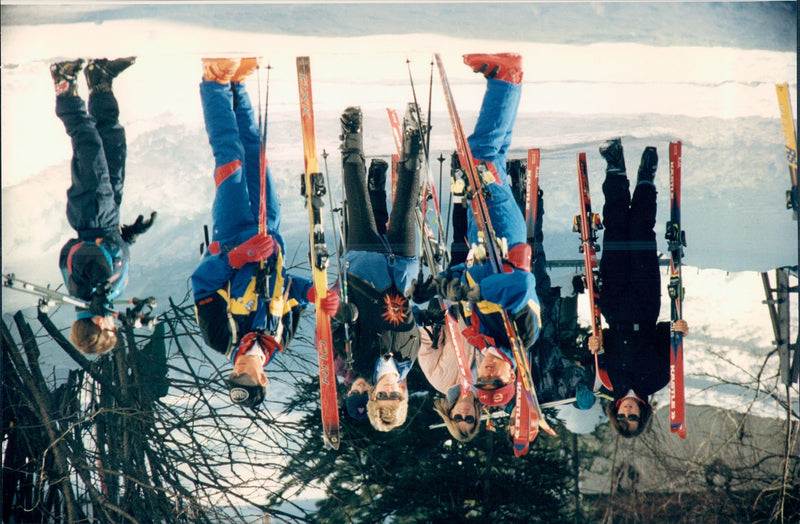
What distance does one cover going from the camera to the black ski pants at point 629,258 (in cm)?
447

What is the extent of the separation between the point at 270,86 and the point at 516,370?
1869 millimetres

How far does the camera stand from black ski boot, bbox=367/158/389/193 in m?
4.47

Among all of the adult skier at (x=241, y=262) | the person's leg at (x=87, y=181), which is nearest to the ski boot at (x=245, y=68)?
the adult skier at (x=241, y=262)

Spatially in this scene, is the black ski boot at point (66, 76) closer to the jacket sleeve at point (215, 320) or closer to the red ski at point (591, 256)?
the jacket sleeve at point (215, 320)

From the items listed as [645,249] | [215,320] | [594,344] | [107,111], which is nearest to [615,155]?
[645,249]

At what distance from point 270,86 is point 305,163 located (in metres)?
0.42

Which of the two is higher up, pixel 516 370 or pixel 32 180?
pixel 32 180

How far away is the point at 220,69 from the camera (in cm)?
435

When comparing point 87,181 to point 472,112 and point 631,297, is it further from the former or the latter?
point 631,297

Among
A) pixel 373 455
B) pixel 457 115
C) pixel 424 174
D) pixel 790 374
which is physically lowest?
pixel 373 455

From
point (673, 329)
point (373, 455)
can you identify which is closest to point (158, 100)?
point (373, 455)

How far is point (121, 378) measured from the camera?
14.7 feet

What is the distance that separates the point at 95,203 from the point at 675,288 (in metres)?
2.90

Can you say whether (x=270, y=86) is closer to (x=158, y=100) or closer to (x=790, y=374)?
(x=158, y=100)
